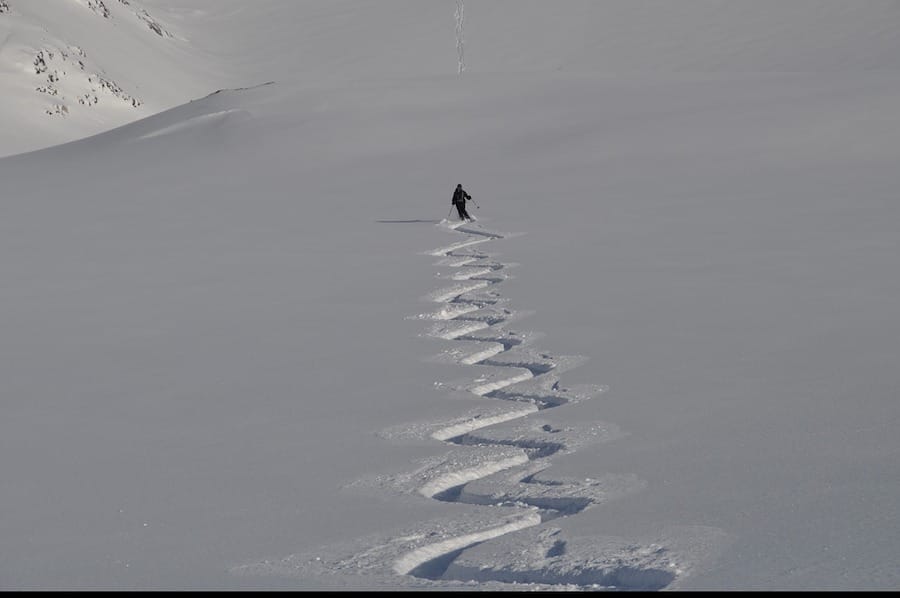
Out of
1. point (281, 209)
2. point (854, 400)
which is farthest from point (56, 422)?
point (281, 209)

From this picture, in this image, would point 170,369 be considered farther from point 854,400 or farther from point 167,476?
point 854,400

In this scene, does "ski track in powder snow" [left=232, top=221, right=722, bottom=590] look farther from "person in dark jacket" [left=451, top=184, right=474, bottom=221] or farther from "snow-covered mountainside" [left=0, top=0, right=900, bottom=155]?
"snow-covered mountainside" [left=0, top=0, right=900, bottom=155]

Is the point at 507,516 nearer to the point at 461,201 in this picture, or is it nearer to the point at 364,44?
the point at 461,201

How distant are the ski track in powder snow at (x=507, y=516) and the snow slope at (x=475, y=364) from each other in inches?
0.6

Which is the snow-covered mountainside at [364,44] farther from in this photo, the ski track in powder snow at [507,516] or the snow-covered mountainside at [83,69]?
the ski track in powder snow at [507,516]

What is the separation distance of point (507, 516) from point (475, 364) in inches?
116

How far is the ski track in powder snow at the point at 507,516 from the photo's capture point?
161 inches

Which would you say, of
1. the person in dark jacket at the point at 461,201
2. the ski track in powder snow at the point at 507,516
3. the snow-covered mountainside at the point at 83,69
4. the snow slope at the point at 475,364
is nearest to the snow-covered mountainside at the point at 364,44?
the snow-covered mountainside at the point at 83,69

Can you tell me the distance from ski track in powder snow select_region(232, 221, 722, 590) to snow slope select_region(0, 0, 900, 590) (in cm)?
2

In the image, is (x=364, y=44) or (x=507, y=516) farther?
(x=364, y=44)

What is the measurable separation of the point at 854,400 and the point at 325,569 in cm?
311

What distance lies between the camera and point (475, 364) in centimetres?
759

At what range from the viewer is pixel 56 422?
661 centimetres

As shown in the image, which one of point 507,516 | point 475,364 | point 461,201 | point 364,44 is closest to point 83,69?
point 364,44
